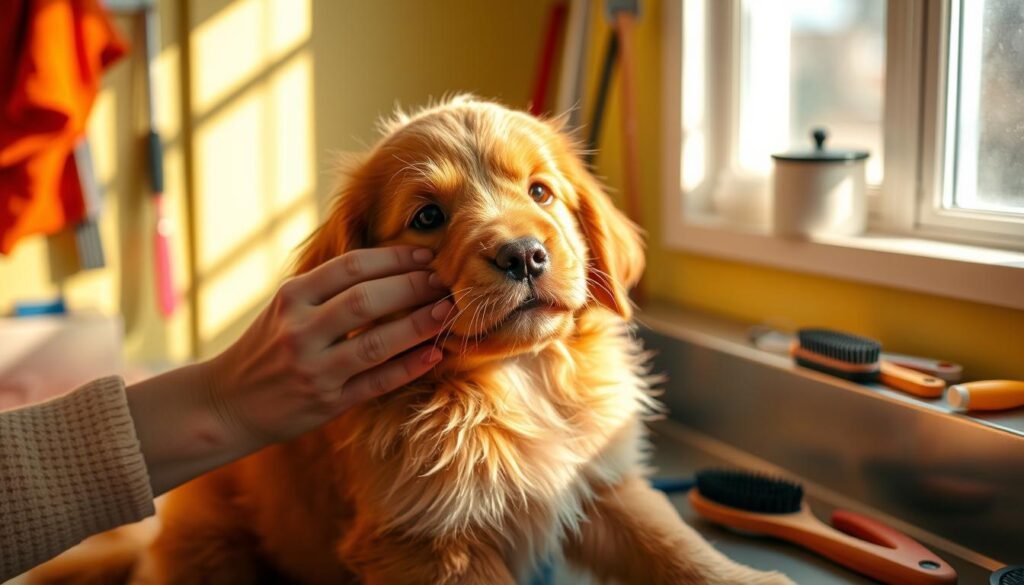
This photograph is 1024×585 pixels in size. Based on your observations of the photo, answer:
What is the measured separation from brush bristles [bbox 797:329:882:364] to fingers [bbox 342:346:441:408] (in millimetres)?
606

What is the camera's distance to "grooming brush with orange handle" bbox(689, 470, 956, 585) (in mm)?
1067

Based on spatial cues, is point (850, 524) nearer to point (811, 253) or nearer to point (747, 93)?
point (811, 253)

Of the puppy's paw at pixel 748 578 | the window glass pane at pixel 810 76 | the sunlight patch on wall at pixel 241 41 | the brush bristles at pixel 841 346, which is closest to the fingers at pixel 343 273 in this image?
the puppy's paw at pixel 748 578

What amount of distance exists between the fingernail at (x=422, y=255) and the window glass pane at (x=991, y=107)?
83 centimetres

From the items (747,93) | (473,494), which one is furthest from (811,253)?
(473,494)

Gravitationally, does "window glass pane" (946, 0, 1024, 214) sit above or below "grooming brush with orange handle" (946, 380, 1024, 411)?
above

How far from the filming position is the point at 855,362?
51.1 inches

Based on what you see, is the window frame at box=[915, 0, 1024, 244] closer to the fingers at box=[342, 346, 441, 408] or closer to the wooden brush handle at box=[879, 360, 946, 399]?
the wooden brush handle at box=[879, 360, 946, 399]

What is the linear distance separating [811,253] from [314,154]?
1.13 m

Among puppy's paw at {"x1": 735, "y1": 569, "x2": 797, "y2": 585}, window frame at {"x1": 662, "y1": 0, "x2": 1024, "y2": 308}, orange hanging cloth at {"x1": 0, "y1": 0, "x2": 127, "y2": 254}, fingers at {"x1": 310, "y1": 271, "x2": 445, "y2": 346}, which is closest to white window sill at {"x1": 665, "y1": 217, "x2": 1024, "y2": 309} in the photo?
window frame at {"x1": 662, "y1": 0, "x2": 1024, "y2": 308}

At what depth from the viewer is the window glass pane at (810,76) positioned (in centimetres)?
160

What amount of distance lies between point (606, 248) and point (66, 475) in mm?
637

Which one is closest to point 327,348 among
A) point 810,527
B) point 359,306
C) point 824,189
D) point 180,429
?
point 359,306

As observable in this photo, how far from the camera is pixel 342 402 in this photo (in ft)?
3.27
